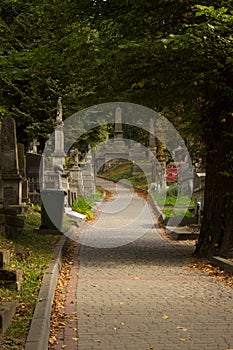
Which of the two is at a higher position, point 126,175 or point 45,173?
point 45,173

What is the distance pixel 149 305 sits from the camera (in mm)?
8422

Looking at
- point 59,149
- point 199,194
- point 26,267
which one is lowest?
Result: point 26,267

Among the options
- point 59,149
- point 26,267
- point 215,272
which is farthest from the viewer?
point 59,149

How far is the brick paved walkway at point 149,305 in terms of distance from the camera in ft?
21.5

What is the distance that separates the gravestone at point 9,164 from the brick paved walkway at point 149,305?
10.4ft

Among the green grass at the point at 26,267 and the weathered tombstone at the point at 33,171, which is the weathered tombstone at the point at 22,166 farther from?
the weathered tombstone at the point at 33,171

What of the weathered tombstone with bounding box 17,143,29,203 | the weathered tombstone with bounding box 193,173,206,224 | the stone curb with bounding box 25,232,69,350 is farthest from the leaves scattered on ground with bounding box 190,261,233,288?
the weathered tombstone with bounding box 17,143,29,203

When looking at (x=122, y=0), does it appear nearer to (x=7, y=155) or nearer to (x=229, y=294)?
(x=7, y=155)

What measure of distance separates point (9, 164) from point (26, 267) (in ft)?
21.1

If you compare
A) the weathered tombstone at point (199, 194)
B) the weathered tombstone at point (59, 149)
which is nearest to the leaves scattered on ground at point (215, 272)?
the weathered tombstone at point (199, 194)

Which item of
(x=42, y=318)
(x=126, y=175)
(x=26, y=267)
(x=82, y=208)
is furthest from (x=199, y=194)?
(x=126, y=175)

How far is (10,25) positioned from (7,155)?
19.3 m

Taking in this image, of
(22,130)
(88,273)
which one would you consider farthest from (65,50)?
(22,130)

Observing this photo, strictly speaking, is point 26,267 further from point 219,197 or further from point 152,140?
point 152,140
